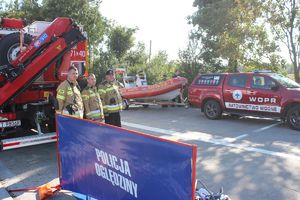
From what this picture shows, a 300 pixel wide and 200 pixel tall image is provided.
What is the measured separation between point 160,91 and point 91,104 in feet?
29.9

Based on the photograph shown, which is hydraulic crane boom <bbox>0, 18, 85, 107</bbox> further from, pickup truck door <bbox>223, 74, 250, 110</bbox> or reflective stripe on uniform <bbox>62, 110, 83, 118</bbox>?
pickup truck door <bbox>223, 74, 250, 110</bbox>

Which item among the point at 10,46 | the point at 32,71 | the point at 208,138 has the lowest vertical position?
the point at 208,138

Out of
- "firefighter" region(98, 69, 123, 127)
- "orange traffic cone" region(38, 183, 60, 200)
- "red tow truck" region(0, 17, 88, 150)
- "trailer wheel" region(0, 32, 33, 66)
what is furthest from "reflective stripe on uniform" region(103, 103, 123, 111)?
"trailer wheel" region(0, 32, 33, 66)

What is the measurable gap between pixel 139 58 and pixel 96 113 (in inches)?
1096

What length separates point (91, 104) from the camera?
20.0 ft

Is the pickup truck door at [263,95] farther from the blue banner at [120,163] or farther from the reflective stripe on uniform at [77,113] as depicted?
the blue banner at [120,163]

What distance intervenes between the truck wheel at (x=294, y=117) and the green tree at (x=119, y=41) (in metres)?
23.0

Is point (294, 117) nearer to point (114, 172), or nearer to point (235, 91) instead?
point (235, 91)

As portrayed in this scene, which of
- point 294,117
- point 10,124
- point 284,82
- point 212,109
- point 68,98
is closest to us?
point 68,98

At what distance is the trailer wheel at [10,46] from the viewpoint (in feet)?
23.3

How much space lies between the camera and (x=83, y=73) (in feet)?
27.0

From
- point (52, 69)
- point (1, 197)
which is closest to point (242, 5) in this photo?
point (52, 69)

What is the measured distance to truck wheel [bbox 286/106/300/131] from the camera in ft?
32.5

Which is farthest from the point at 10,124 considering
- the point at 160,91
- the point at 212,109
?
the point at 160,91
